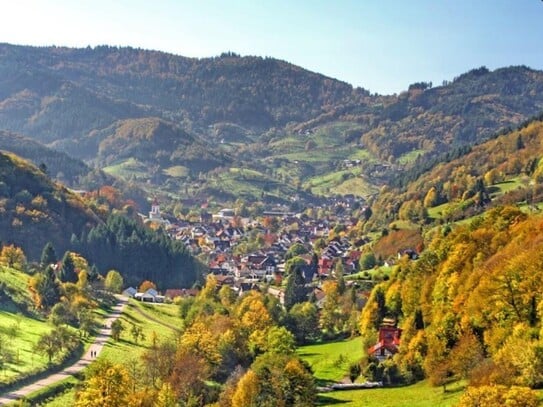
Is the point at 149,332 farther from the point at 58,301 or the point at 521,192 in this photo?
the point at 521,192

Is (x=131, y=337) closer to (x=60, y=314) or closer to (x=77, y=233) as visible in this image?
(x=60, y=314)

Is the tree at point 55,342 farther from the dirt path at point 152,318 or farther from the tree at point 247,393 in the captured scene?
the tree at point 247,393

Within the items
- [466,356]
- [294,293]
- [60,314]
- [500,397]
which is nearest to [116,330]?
[60,314]

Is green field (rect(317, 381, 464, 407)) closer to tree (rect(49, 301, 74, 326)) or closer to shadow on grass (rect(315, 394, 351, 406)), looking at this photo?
shadow on grass (rect(315, 394, 351, 406))

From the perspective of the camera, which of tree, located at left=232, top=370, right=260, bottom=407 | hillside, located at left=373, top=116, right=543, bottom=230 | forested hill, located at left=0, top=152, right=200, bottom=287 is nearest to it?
tree, located at left=232, top=370, right=260, bottom=407

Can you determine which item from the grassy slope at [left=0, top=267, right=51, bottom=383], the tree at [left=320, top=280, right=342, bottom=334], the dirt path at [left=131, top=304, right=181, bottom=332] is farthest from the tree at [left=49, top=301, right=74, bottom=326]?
the tree at [left=320, top=280, right=342, bottom=334]

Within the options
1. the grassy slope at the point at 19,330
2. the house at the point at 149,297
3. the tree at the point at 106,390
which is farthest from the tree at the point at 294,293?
the tree at the point at 106,390

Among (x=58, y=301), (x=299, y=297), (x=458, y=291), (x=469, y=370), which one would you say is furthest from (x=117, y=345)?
(x=469, y=370)
